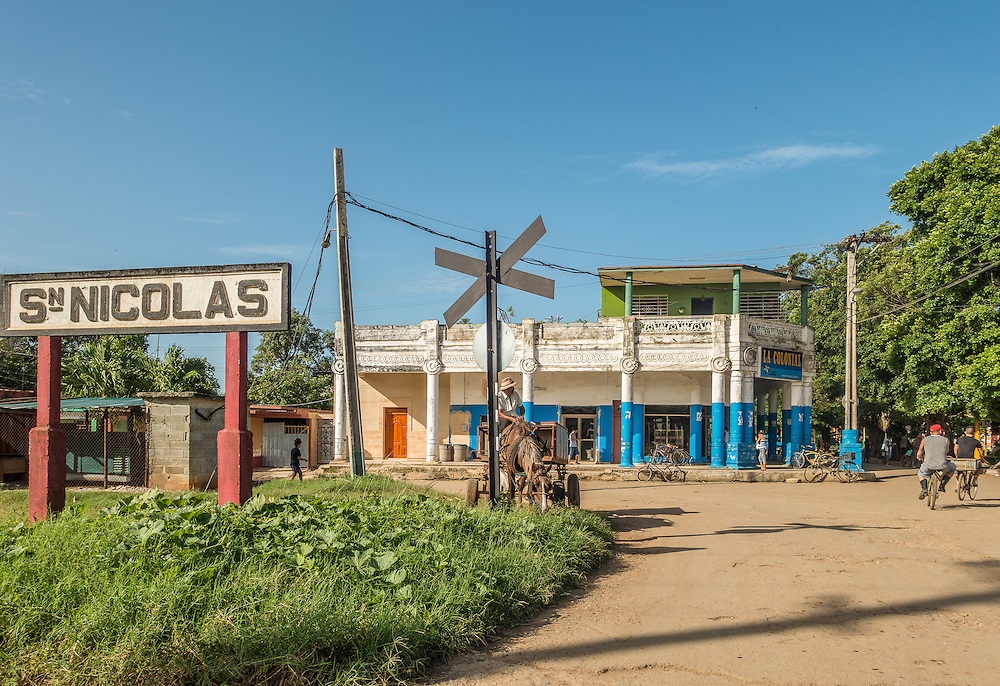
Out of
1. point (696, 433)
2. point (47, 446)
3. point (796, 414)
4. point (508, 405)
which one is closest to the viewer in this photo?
point (47, 446)

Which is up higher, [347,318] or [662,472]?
[347,318]

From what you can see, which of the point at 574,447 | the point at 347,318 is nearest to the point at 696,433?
the point at 574,447

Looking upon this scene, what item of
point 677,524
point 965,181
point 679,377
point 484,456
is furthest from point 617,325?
point 484,456

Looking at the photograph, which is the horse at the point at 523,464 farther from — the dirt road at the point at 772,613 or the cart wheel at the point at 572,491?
the dirt road at the point at 772,613

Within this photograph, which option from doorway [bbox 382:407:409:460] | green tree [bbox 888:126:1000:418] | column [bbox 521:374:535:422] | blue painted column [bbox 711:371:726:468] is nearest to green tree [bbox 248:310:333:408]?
doorway [bbox 382:407:409:460]

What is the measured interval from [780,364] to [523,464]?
805 inches

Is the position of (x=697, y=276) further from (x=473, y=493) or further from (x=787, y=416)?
(x=473, y=493)

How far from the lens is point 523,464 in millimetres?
10961

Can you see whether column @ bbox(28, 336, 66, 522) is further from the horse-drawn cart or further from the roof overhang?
the roof overhang

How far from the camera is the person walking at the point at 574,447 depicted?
30141 millimetres

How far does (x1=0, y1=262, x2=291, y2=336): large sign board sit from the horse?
391 cm

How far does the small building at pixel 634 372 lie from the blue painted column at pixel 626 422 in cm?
4

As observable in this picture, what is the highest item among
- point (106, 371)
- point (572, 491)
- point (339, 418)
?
point (106, 371)

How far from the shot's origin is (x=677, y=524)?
516 inches
